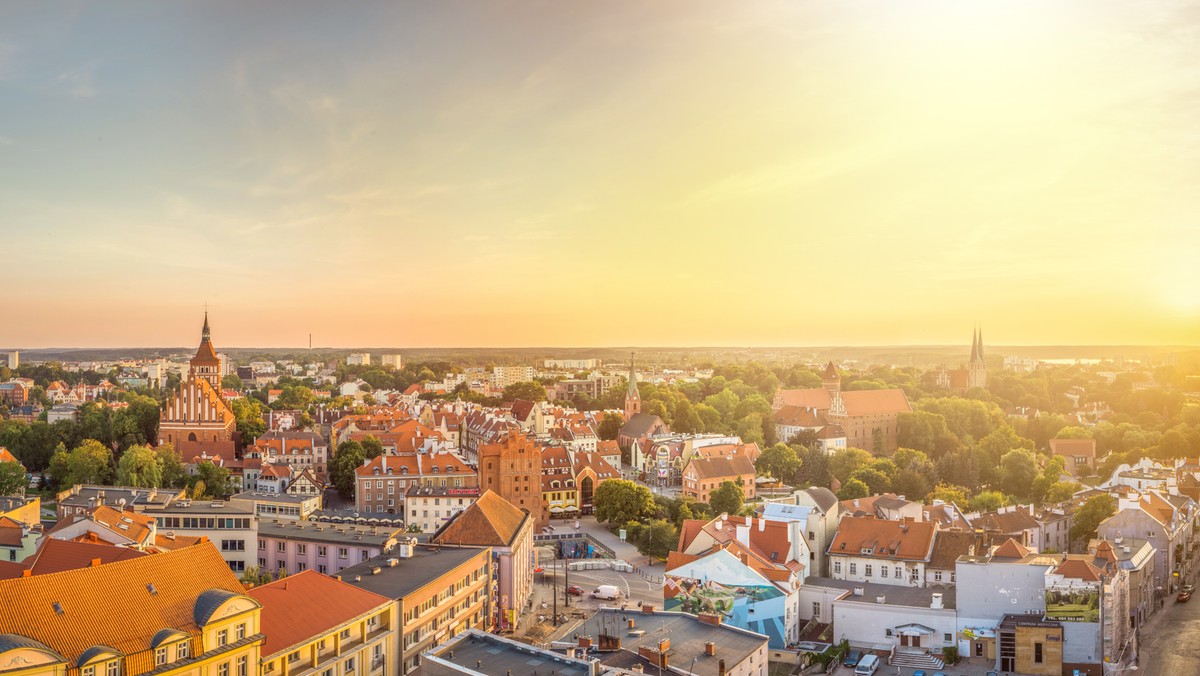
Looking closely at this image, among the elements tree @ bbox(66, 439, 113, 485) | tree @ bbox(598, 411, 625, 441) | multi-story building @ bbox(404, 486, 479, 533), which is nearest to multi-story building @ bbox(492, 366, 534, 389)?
tree @ bbox(598, 411, 625, 441)

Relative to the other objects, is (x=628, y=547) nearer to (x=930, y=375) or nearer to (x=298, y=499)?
(x=298, y=499)

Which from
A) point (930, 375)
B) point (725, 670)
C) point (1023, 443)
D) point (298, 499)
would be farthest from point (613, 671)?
point (930, 375)

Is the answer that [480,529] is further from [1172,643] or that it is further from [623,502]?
[1172,643]

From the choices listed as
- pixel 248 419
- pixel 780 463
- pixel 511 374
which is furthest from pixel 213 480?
pixel 511 374

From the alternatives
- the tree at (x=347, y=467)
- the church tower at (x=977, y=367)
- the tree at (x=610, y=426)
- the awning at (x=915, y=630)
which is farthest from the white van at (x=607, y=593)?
the church tower at (x=977, y=367)

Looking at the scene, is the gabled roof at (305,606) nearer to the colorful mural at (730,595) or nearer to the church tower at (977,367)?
the colorful mural at (730,595)

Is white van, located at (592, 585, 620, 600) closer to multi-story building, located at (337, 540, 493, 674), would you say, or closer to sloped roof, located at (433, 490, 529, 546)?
sloped roof, located at (433, 490, 529, 546)

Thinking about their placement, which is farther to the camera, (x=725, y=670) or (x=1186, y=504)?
(x=1186, y=504)
